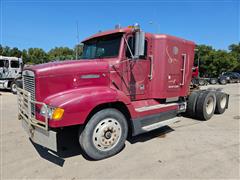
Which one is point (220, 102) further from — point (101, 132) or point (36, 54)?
point (36, 54)

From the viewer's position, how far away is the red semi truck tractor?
329cm

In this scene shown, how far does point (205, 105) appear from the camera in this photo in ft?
20.5

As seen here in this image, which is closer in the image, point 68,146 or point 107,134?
point 107,134

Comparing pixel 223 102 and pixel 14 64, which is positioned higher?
pixel 14 64

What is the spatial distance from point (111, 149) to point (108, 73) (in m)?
1.57

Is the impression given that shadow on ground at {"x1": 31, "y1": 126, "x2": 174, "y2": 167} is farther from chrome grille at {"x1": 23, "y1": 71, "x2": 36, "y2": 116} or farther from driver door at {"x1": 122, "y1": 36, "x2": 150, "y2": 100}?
driver door at {"x1": 122, "y1": 36, "x2": 150, "y2": 100}

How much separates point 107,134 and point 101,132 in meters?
0.15

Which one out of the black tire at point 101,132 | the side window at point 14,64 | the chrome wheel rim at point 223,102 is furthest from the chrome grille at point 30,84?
the side window at point 14,64

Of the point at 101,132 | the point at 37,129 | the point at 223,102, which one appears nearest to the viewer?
the point at 37,129

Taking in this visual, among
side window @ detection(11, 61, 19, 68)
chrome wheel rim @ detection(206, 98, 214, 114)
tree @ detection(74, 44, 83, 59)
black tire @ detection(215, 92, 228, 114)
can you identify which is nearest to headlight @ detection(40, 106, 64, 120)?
tree @ detection(74, 44, 83, 59)

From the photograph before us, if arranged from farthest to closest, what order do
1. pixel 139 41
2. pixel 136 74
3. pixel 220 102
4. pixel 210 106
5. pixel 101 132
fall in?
pixel 220 102 → pixel 210 106 → pixel 136 74 → pixel 139 41 → pixel 101 132

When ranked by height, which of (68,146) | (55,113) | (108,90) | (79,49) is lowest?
(68,146)

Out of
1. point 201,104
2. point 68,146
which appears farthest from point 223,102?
point 68,146

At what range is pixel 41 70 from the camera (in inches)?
133
